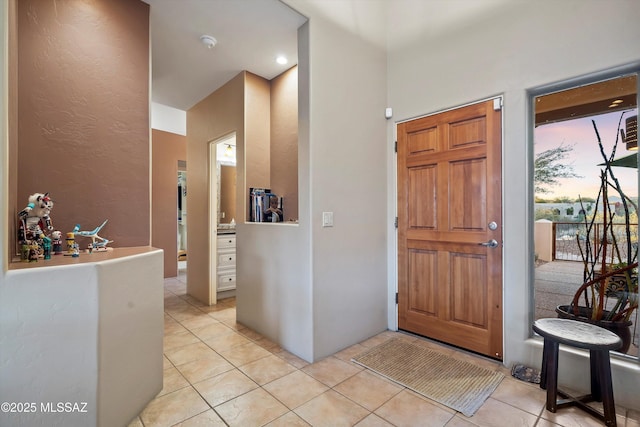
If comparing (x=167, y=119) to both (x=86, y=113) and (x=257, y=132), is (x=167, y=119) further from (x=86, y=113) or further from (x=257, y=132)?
(x=86, y=113)

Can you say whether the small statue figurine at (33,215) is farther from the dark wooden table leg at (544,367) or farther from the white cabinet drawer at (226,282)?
the dark wooden table leg at (544,367)

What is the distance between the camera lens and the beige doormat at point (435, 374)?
1.83m

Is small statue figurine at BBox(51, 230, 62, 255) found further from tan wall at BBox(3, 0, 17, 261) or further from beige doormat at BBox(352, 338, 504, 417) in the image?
beige doormat at BBox(352, 338, 504, 417)

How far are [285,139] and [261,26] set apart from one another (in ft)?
3.58

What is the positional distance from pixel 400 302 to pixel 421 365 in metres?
0.70

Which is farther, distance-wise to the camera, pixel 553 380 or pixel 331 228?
pixel 331 228

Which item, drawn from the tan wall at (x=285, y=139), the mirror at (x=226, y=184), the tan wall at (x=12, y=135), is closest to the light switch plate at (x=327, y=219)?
the tan wall at (x=285, y=139)

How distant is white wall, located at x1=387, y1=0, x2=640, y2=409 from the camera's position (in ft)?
5.96

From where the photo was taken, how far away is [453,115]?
8.14ft

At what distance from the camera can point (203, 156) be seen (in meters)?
3.96

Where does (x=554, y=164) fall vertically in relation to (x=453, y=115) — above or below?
below

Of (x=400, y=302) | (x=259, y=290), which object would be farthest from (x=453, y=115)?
(x=259, y=290)

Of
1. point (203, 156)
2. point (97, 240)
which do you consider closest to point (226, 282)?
point (203, 156)

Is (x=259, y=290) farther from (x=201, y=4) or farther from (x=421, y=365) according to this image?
(x=201, y=4)
